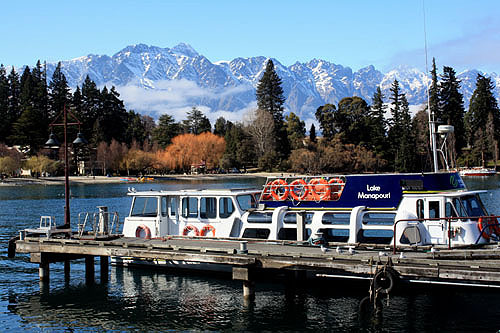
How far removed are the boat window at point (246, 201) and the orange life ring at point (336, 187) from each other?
3981 mm

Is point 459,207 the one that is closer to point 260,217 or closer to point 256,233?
point 260,217

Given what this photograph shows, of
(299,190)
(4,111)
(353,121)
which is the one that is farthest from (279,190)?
(4,111)

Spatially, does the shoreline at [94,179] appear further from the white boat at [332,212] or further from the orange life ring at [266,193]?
the orange life ring at [266,193]

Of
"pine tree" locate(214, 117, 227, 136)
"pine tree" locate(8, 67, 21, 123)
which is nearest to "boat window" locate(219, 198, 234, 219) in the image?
"pine tree" locate(8, 67, 21, 123)

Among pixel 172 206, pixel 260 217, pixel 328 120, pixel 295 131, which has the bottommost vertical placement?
pixel 260 217

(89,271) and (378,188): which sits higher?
(378,188)

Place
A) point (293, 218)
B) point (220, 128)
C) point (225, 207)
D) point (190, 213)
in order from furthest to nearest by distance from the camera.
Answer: point (220, 128)
point (190, 213)
point (225, 207)
point (293, 218)

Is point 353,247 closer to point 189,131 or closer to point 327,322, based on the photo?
point 327,322

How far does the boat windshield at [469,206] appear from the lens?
2034 cm

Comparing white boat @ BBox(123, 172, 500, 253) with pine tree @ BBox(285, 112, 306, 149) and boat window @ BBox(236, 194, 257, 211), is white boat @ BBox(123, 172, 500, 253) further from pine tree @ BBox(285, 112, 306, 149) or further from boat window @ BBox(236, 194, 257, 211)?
pine tree @ BBox(285, 112, 306, 149)

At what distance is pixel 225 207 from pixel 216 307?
538cm

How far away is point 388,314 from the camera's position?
19672 millimetres

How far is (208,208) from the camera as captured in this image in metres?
25.5

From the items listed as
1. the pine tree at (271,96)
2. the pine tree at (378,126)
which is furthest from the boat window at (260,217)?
the pine tree at (271,96)
